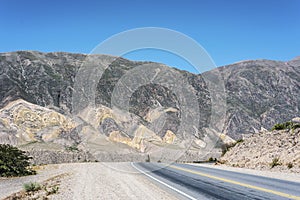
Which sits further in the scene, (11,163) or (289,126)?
(289,126)

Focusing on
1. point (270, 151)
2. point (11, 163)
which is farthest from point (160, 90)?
point (270, 151)

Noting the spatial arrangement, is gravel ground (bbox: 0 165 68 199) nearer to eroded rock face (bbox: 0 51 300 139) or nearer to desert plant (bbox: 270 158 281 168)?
desert plant (bbox: 270 158 281 168)

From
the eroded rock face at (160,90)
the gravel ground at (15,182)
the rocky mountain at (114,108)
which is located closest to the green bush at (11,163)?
the gravel ground at (15,182)

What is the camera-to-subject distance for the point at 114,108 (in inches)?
2480

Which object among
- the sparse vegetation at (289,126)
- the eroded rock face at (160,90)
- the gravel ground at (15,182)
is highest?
the eroded rock face at (160,90)

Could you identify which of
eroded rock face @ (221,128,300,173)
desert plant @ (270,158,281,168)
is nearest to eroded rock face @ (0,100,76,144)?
eroded rock face @ (221,128,300,173)

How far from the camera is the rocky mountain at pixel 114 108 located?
6256 cm

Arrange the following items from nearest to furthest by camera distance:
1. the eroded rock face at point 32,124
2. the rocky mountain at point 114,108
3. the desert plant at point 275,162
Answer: the desert plant at point 275,162 < the rocky mountain at point 114,108 < the eroded rock face at point 32,124

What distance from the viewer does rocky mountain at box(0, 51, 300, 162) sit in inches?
2463

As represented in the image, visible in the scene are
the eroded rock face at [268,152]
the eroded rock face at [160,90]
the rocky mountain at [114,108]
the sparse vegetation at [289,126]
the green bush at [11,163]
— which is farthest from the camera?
the eroded rock face at [160,90]

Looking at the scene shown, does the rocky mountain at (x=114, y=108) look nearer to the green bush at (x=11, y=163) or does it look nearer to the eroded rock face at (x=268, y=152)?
the eroded rock face at (x=268, y=152)

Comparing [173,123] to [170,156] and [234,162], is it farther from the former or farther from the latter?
[234,162]

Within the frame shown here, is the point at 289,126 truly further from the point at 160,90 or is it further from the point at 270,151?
the point at 160,90

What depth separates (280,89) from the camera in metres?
148
